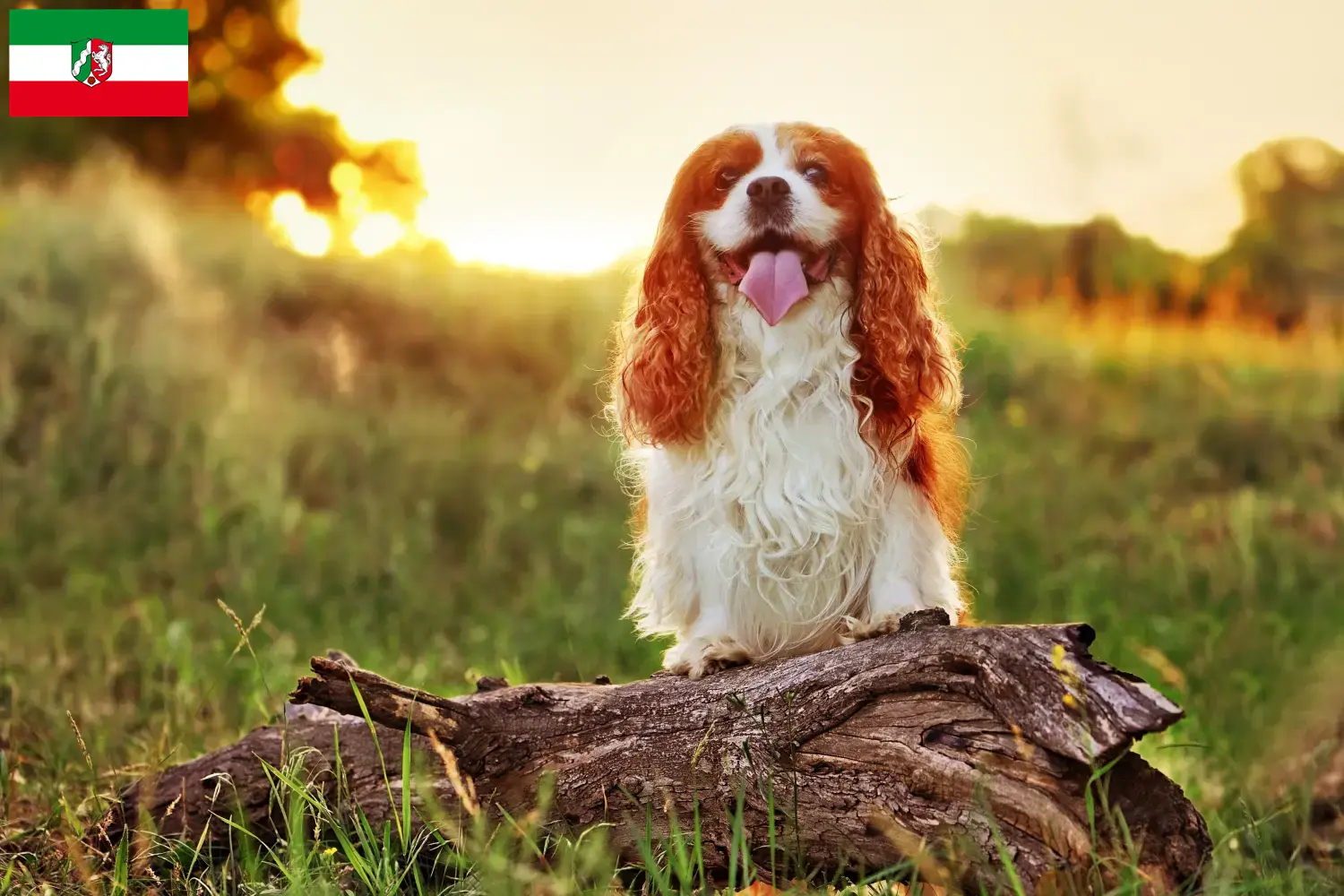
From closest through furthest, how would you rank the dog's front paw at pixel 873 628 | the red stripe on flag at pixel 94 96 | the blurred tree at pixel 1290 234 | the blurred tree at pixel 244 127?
the dog's front paw at pixel 873 628, the red stripe on flag at pixel 94 96, the blurred tree at pixel 1290 234, the blurred tree at pixel 244 127

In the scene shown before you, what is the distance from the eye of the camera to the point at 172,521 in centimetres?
666

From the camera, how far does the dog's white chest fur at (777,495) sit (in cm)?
276

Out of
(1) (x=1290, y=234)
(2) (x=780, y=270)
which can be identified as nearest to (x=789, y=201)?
(2) (x=780, y=270)

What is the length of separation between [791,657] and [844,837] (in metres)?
0.43

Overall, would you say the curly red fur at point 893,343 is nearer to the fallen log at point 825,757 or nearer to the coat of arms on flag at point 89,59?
the fallen log at point 825,757

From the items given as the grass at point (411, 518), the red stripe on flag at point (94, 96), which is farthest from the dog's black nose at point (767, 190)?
the red stripe on flag at point (94, 96)

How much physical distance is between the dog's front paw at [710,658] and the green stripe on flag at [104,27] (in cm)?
325

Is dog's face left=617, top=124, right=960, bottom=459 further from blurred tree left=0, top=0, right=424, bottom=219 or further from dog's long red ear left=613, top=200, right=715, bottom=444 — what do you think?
blurred tree left=0, top=0, right=424, bottom=219

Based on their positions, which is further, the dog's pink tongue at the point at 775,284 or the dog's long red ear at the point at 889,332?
the dog's long red ear at the point at 889,332

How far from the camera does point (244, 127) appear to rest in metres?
16.5

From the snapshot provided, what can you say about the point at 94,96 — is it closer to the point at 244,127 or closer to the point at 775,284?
the point at 775,284

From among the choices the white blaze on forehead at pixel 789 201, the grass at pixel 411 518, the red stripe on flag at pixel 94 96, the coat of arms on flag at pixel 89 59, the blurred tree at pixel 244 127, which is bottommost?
the grass at pixel 411 518

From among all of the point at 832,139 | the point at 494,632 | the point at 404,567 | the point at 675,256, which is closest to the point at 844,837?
the point at 675,256

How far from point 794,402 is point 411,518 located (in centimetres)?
473
